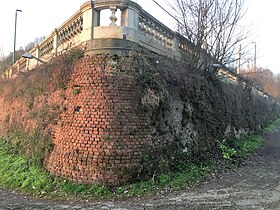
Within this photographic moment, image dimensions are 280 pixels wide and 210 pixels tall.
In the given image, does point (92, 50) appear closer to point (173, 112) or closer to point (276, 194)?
point (173, 112)

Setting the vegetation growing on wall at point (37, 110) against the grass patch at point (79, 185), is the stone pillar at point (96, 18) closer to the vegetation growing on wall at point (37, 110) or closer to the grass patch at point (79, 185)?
the vegetation growing on wall at point (37, 110)

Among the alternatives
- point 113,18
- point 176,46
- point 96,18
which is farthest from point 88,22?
point 176,46

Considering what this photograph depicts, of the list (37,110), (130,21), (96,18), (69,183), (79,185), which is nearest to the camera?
(79,185)

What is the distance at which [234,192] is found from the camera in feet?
20.6

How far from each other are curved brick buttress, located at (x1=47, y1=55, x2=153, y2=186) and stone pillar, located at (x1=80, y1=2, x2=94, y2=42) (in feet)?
2.50

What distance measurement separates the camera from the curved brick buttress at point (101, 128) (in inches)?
252

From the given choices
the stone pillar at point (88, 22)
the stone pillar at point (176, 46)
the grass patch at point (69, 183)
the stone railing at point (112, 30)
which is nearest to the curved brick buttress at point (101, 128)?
the grass patch at point (69, 183)

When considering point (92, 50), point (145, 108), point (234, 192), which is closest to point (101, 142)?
point (145, 108)

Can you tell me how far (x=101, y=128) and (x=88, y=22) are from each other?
3208mm

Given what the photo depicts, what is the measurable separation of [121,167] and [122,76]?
2.37m

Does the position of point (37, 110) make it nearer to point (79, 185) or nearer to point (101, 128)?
point (101, 128)

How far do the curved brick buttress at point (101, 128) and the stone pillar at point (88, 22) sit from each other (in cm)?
76

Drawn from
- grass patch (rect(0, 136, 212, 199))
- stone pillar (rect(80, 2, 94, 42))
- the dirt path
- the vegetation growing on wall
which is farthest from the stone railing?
the dirt path

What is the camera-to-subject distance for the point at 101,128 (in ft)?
21.4
